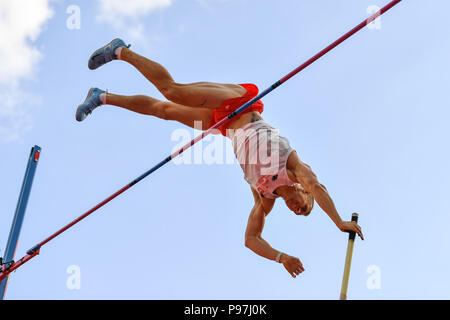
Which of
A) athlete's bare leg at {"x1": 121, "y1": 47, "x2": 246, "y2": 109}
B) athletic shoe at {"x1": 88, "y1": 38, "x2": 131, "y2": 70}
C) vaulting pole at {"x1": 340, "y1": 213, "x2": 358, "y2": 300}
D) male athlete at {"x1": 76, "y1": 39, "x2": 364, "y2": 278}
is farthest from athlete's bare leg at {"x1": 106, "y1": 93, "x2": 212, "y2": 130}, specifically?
vaulting pole at {"x1": 340, "y1": 213, "x2": 358, "y2": 300}

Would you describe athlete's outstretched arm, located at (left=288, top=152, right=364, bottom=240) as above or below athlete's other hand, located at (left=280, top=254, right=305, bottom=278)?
above

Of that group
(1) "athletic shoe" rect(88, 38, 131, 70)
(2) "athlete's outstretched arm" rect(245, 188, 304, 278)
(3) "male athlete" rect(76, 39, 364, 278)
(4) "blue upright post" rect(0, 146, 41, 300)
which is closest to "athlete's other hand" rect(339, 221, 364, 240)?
(3) "male athlete" rect(76, 39, 364, 278)

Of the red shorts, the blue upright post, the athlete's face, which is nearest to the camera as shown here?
the athlete's face

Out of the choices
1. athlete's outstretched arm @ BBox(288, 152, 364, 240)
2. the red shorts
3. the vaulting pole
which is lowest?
the vaulting pole

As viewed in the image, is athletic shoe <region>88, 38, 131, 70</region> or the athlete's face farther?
athletic shoe <region>88, 38, 131, 70</region>

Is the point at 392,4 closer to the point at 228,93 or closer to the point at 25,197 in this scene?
the point at 228,93

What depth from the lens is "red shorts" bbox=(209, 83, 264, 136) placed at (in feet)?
20.2

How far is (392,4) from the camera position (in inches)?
214

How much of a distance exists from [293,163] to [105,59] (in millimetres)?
2214

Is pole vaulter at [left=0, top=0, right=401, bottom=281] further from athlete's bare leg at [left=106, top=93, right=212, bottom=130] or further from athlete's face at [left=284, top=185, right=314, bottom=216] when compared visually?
athlete's face at [left=284, top=185, right=314, bottom=216]

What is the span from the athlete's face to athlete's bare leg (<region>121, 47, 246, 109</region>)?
1091 millimetres

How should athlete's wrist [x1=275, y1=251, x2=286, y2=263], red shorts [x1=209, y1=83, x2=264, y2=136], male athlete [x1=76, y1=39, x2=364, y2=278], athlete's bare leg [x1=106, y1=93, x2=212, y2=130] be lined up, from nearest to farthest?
athlete's wrist [x1=275, y1=251, x2=286, y2=263] → male athlete [x1=76, y1=39, x2=364, y2=278] → red shorts [x1=209, y1=83, x2=264, y2=136] → athlete's bare leg [x1=106, y1=93, x2=212, y2=130]
